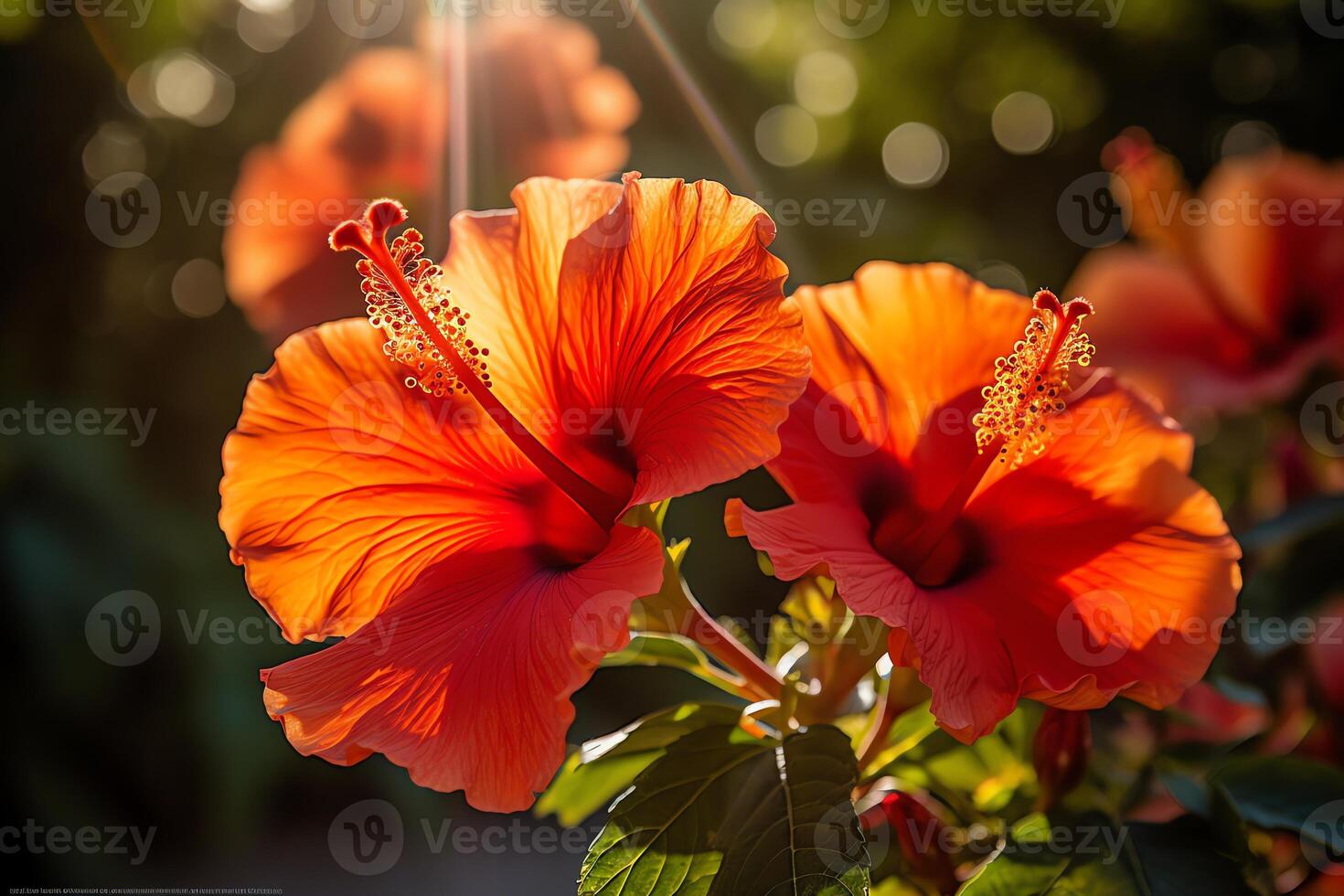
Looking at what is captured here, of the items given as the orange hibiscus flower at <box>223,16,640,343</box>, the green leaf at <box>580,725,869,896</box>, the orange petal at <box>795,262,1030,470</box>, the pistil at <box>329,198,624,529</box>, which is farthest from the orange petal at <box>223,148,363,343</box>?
the green leaf at <box>580,725,869,896</box>

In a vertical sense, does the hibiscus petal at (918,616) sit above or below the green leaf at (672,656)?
above

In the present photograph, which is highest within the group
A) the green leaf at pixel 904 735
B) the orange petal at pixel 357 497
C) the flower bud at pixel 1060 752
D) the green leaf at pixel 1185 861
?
the orange petal at pixel 357 497

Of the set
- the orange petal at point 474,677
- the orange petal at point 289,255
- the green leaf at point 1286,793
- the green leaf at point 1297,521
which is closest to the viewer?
the orange petal at point 474,677

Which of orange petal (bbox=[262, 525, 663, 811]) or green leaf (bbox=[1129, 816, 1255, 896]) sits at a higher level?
orange petal (bbox=[262, 525, 663, 811])

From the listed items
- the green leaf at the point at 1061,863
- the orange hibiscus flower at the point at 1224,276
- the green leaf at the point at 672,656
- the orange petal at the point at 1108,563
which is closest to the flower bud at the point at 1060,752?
the green leaf at the point at 1061,863

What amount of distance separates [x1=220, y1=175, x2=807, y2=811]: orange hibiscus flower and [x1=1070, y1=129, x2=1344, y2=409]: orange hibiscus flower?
1.09 metres

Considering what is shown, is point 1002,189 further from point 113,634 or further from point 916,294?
point 113,634

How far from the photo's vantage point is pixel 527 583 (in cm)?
70

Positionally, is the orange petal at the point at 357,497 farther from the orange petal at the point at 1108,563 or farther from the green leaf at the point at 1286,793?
the green leaf at the point at 1286,793

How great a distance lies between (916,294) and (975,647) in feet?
1.10

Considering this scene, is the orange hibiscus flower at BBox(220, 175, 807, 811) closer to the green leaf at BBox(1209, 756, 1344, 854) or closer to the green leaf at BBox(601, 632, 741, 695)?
the green leaf at BBox(601, 632, 741, 695)

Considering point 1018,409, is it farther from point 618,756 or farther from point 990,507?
point 618,756

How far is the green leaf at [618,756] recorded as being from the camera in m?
0.81

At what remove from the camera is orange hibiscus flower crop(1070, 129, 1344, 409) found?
162cm
